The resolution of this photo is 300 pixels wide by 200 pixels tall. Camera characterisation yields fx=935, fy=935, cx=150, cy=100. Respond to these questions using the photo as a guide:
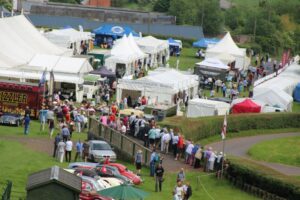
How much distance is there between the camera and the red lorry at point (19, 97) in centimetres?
4912

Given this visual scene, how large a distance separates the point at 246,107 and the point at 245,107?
7 centimetres

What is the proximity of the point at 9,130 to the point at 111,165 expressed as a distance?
10.2 metres

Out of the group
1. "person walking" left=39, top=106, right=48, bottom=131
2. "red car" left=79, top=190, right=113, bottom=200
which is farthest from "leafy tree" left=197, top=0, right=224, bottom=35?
"red car" left=79, top=190, right=113, bottom=200

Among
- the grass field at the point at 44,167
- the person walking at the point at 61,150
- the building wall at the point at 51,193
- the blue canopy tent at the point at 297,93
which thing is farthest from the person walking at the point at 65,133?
the blue canopy tent at the point at 297,93

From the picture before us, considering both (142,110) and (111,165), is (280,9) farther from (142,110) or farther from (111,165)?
(111,165)

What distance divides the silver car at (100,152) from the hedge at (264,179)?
511cm

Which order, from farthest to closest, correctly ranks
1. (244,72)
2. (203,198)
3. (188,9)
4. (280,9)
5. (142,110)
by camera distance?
(280,9) → (188,9) → (244,72) → (142,110) → (203,198)

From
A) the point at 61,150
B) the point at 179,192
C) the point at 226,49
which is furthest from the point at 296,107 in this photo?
the point at 179,192

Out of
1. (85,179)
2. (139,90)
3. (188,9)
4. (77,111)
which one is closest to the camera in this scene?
(85,179)

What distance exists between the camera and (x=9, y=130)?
45.5m

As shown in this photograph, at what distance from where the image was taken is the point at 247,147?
4919 cm

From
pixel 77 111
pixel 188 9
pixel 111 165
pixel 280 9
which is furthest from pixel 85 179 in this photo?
pixel 280 9

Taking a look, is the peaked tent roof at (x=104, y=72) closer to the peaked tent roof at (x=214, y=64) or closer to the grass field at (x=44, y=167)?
the peaked tent roof at (x=214, y=64)

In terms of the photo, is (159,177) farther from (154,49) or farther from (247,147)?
(154,49)
